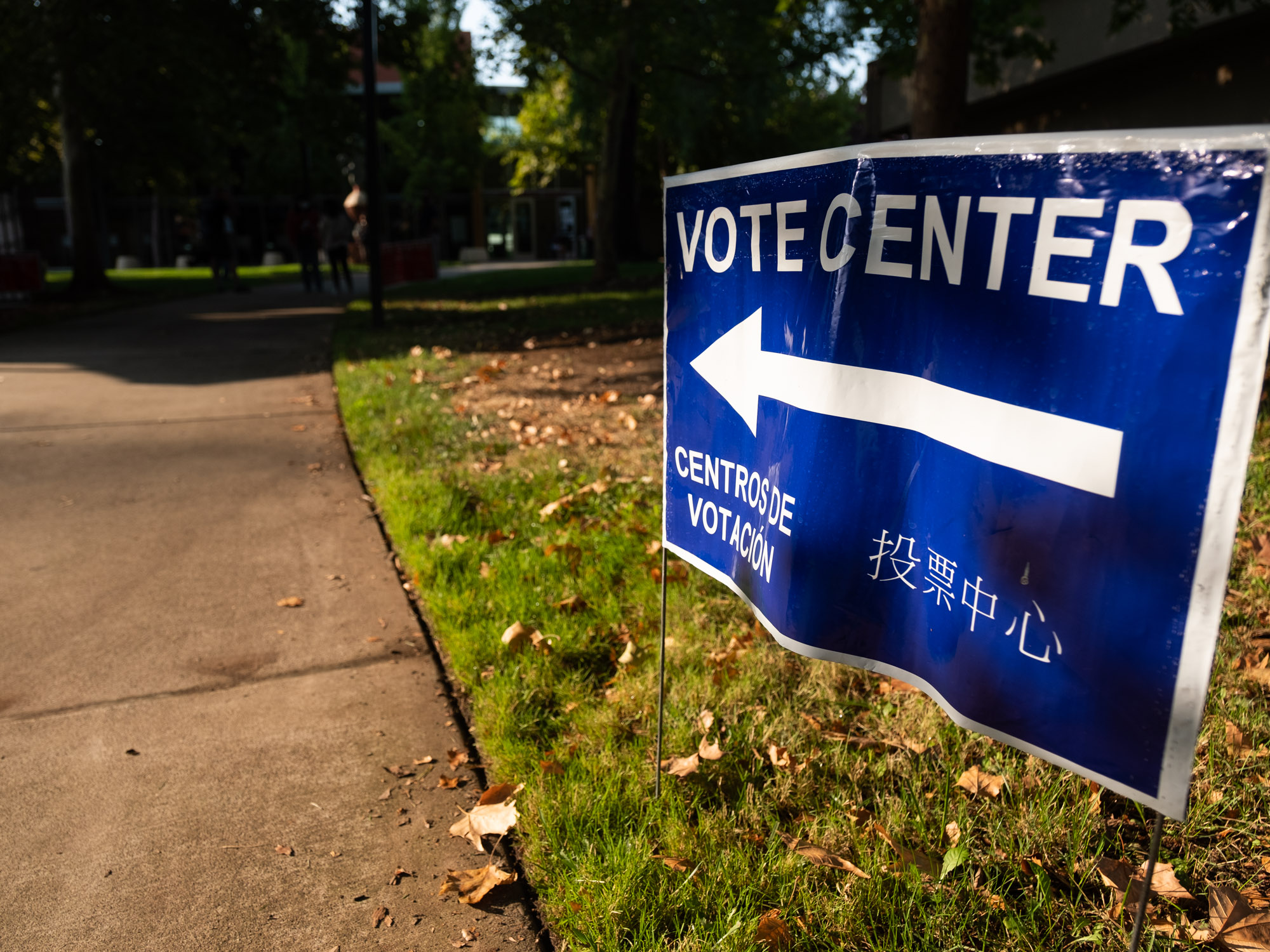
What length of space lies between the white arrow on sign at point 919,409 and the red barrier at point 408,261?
787 inches

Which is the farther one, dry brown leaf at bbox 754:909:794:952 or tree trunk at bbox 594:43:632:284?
tree trunk at bbox 594:43:632:284

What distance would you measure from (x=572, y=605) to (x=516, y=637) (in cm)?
37

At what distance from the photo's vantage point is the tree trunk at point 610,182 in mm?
19000

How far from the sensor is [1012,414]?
1.65 meters

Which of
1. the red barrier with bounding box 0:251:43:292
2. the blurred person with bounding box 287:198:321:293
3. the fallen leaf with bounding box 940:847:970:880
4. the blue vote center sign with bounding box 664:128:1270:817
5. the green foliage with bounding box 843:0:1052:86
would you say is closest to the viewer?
the blue vote center sign with bounding box 664:128:1270:817

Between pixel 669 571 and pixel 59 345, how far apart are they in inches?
442

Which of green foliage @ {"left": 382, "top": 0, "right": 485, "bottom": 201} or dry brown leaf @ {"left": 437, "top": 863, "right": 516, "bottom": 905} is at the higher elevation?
green foliage @ {"left": 382, "top": 0, "right": 485, "bottom": 201}

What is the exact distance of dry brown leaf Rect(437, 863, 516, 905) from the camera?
2.35 metres

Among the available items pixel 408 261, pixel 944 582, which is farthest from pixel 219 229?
pixel 944 582

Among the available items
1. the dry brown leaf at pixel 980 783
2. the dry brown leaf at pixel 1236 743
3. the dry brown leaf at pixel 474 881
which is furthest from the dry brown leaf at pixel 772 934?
the dry brown leaf at pixel 1236 743

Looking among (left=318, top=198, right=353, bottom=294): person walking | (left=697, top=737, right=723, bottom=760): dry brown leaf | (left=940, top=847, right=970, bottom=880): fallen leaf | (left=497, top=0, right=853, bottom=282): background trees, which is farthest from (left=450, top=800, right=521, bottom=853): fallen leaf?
Answer: (left=318, top=198, right=353, bottom=294): person walking

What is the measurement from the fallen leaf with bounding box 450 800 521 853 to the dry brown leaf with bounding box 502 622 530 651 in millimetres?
924

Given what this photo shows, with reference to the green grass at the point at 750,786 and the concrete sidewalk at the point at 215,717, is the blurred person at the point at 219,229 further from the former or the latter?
the green grass at the point at 750,786

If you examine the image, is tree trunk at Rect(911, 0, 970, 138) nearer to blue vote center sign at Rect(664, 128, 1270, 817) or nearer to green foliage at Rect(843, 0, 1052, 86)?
green foliage at Rect(843, 0, 1052, 86)
